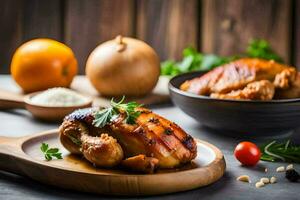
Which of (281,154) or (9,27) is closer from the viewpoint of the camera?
(281,154)

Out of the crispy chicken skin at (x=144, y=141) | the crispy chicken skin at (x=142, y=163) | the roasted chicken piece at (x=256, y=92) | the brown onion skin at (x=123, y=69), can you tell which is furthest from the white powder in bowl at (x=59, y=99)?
the crispy chicken skin at (x=142, y=163)

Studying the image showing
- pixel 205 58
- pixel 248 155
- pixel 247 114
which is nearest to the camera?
pixel 248 155

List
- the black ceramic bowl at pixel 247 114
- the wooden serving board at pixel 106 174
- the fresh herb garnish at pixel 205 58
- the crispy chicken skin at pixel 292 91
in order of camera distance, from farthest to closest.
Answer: the fresh herb garnish at pixel 205 58 → the crispy chicken skin at pixel 292 91 → the black ceramic bowl at pixel 247 114 → the wooden serving board at pixel 106 174

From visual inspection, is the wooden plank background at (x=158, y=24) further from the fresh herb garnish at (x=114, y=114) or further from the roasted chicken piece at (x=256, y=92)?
the fresh herb garnish at (x=114, y=114)

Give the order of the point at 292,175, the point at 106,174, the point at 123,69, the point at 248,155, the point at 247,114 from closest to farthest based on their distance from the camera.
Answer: the point at 106,174
the point at 292,175
the point at 248,155
the point at 247,114
the point at 123,69

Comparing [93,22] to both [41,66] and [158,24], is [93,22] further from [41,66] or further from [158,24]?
[41,66]

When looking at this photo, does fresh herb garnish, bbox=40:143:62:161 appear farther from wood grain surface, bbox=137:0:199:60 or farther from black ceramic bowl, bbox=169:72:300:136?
wood grain surface, bbox=137:0:199:60

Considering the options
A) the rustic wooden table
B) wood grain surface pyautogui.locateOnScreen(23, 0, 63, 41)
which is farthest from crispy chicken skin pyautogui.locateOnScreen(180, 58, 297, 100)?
wood grain surface pyautogui.locateOnScreen(23, 0, 63, 41)

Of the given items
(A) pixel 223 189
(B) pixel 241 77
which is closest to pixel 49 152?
(A) pixel 223 189
